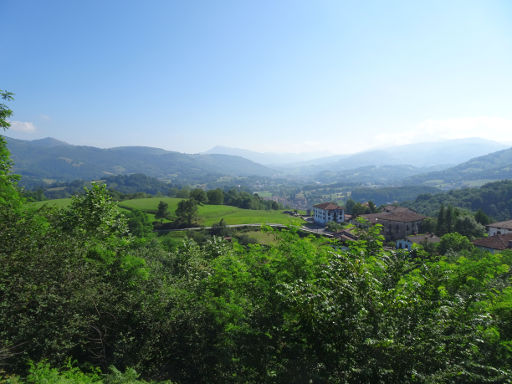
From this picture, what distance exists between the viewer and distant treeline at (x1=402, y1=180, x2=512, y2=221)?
111m

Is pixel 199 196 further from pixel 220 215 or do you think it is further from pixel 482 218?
pixel 482 218

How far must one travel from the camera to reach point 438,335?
578cm

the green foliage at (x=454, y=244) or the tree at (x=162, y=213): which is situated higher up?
the green foliage at (x=454, y=244)

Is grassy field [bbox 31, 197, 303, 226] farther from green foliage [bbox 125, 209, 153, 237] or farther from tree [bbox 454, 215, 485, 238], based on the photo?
tree [bbox 454, 215, 485, 238]

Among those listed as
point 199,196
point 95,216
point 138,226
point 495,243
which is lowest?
point 199,196

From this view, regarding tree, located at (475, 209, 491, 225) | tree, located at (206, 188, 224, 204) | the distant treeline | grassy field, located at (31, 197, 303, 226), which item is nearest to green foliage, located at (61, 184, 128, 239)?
grassy field, located at (31, 197, 303, 226)

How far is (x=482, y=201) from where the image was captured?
12019 cm

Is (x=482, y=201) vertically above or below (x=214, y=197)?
below

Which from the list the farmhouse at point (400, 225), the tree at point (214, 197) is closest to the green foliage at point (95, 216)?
the farmhouse at point (400, 225)

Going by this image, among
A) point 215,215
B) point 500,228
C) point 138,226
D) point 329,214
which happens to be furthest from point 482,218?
point 138,226

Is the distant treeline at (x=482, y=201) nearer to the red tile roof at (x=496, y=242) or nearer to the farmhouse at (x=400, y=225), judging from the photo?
the farmhouse at (x=400, y=225)

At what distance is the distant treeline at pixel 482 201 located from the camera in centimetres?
11083

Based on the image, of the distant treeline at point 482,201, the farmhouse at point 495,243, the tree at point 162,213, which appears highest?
the farmhouse at point 495,243

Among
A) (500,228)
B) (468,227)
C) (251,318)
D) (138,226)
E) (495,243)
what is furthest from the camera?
(500,228)
